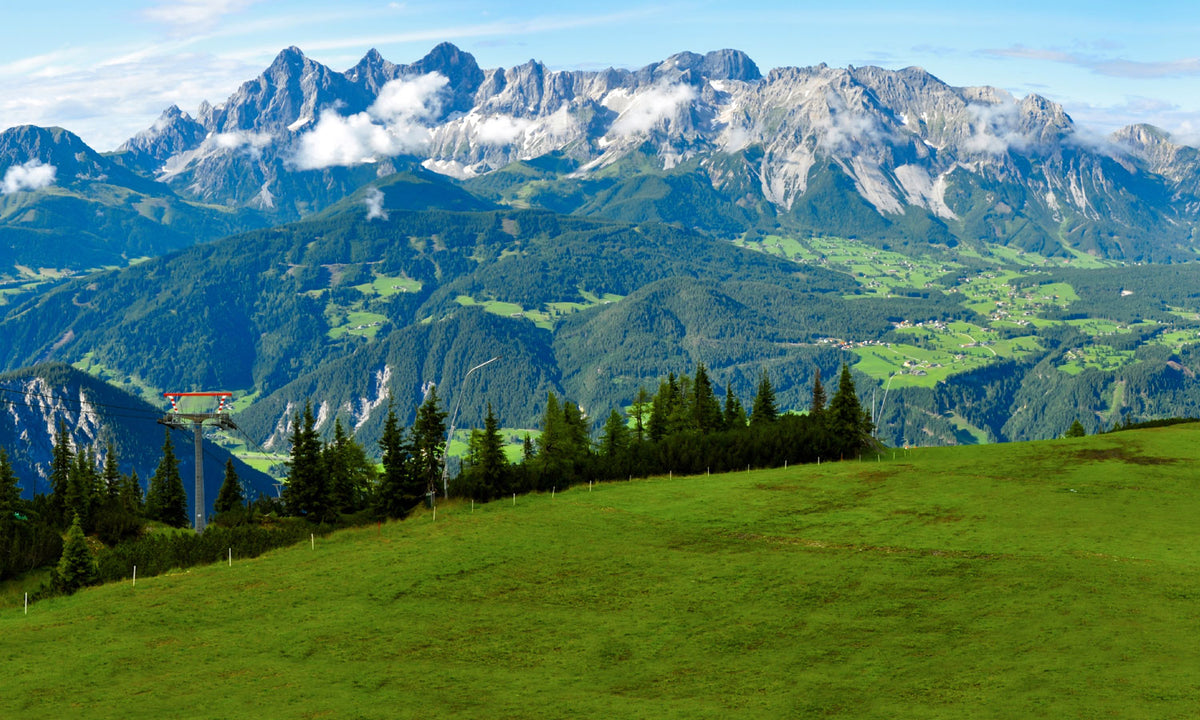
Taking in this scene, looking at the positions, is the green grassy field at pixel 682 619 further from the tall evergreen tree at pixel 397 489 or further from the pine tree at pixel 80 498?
the pine tree at pixel 80 498

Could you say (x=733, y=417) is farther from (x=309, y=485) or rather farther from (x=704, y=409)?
(x=309, y=485)

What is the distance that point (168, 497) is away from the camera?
134875mm

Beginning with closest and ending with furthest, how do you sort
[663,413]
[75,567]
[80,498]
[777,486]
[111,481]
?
1. [75,567]
2. [777,486]
3. [80,498]
4. [111,481]
5. [663,413]

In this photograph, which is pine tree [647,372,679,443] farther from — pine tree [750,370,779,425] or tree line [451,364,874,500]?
pine tree [750,370,779,425]

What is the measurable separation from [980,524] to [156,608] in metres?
62.0

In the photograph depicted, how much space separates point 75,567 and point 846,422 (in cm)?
8646

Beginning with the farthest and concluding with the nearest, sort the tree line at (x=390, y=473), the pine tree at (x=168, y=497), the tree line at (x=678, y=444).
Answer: the pine tree at (x=168, y=497) < the tree line at (x=678, y=444) < the tree line at (x=390, y=473)

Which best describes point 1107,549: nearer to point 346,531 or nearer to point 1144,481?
point 1144,481

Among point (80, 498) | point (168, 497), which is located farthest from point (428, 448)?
point (168, 497)

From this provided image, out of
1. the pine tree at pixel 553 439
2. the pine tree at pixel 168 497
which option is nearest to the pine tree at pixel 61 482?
the pine tree at pixel 168 497

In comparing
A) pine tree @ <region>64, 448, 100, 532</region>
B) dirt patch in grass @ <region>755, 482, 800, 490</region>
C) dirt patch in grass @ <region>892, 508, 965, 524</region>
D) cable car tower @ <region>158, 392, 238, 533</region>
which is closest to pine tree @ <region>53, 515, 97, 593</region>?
cable car tower @ <region>158, 392, 238, 533</region>

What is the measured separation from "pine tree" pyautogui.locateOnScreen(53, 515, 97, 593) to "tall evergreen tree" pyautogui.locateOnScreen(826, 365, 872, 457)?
272 feet

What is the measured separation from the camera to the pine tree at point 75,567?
7719 centimetres

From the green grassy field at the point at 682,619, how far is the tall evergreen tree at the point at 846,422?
1147 inches
